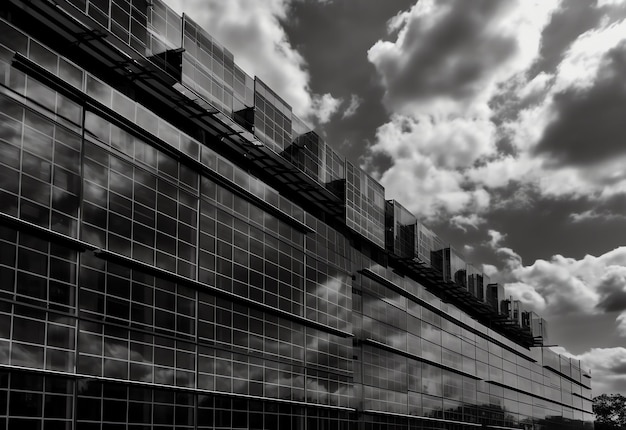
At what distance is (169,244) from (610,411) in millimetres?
170445

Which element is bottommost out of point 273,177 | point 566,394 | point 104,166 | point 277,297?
point 566,394

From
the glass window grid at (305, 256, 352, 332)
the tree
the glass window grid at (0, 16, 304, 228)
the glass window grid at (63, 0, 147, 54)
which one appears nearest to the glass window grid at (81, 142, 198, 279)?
the glass window grid at (0, 16, 304, 228)

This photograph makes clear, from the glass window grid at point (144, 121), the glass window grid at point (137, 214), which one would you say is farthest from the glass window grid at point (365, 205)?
the glass window grid at point (137, 214)

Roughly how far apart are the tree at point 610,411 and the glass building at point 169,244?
13524 centimetres

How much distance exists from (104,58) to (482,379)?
217 ft

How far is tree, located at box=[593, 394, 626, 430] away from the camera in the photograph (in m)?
178

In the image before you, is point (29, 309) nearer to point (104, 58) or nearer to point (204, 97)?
point (104, 58)

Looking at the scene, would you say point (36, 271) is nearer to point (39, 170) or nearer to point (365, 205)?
point (39, 170)

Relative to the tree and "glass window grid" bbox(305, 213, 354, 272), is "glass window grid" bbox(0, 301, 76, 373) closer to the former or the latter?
"glass window grid" bbox(305, 213, 354, 272)

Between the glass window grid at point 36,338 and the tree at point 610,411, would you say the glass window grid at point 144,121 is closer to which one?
the glass window grid at point 36,338

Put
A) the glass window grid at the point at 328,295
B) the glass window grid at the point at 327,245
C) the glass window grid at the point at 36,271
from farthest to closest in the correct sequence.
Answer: the glass window grid at the point at 327,245, the glass window grid at the point at 328,295, the glass window grid at the point at 36,271

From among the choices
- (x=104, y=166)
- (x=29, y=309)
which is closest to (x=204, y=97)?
(x=104, y=166)

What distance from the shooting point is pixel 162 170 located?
3766 cm

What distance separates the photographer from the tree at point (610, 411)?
177625mm
